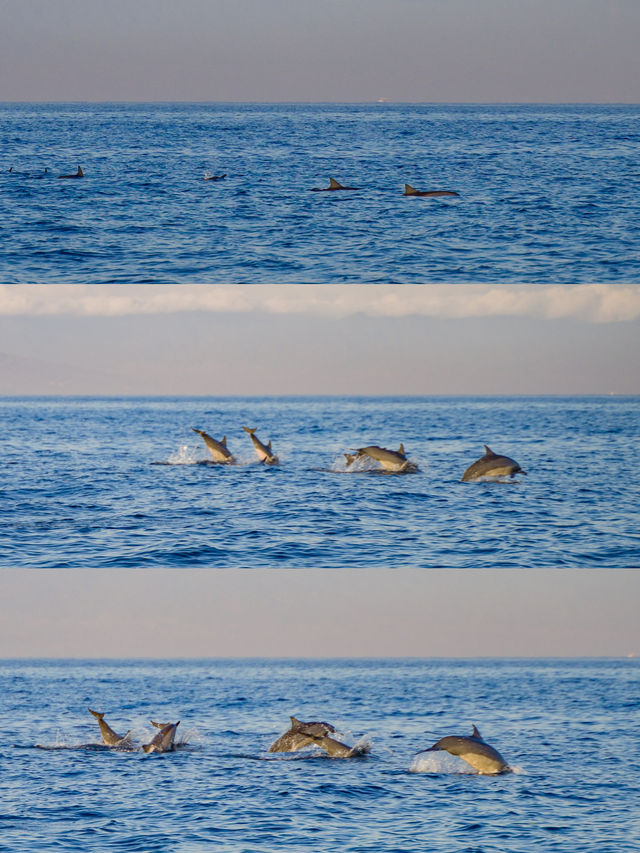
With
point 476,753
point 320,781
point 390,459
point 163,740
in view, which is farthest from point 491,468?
point 163,740

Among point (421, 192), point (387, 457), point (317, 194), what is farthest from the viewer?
point (317, 194)

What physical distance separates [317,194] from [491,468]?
334 cm

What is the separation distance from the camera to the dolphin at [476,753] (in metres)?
8.31

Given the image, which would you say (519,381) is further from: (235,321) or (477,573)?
(235,321)

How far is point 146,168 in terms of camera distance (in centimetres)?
1037

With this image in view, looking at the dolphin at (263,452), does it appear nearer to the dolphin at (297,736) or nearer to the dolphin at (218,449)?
the dolphin at (218,449)

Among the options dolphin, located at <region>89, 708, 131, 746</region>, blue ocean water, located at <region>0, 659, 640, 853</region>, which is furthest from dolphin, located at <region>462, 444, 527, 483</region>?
dolphin, located at <region>89, 708, 131, 746</region>

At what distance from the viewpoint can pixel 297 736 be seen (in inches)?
359

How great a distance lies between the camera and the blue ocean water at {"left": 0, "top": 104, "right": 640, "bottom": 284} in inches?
308

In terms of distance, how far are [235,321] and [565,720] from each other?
7.11m

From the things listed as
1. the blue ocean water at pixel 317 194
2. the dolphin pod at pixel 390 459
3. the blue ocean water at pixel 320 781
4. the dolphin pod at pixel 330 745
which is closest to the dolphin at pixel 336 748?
the dolphin pod at pixel 330 745

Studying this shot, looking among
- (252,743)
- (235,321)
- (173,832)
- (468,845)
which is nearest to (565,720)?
(252,743)

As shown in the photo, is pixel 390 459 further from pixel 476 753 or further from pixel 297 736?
pixel 297 736

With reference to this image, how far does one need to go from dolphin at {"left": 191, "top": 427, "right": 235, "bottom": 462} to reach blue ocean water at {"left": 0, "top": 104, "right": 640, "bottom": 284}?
3.89 ft
